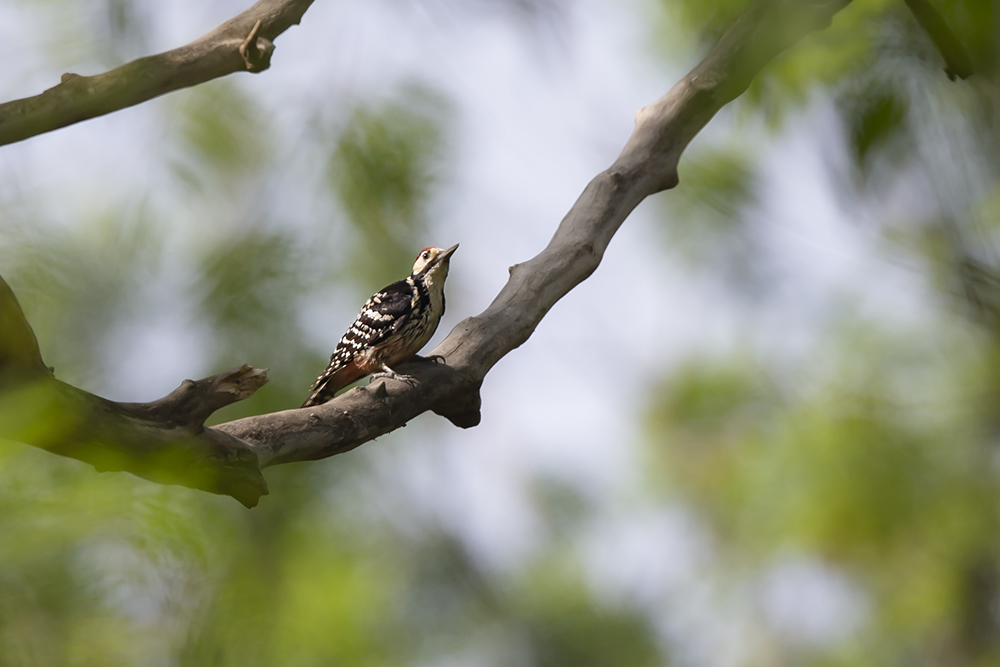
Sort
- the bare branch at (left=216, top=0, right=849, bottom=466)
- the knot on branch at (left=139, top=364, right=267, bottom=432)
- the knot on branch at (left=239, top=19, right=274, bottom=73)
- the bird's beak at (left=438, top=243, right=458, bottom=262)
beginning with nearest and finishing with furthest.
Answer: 1. the knot on branch at (left=139, top=364, right=267, bottom=432)
2. the bare branch at (left=216, top=0, right=849, bottom=466)
3. the knot on branch at (left=239, top=19, right=274, bottom=73)
4. the bird's beak at (left=438, top=243, right=458, bottom=262)

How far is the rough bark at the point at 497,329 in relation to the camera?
2174mm

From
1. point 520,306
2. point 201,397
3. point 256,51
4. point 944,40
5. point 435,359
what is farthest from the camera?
point 520,306

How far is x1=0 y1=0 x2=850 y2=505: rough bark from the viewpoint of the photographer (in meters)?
2.17

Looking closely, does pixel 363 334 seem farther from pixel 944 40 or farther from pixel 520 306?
pixel 944 40

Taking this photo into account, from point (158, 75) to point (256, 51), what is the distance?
16.1 inches

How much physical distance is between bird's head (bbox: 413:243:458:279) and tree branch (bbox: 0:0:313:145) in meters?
1.55

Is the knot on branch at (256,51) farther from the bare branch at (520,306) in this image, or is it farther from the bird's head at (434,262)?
the bird's head at (434,262)

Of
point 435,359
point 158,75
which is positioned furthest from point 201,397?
point 435,359

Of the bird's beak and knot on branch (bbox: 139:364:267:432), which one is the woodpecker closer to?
the bird's beak

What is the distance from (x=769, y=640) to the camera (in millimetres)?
4871

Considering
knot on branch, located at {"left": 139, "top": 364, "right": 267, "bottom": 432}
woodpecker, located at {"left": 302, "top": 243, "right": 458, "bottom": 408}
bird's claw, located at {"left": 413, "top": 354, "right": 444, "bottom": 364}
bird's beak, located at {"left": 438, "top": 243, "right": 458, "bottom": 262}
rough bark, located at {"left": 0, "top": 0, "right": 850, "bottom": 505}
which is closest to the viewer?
knot on branch, located at {"left": 139, "top": 364, "right": 267, "bottom": 432}

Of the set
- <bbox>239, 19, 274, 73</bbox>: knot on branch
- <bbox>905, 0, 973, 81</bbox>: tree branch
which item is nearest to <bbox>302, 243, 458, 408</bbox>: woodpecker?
<bbox>239, 19, 274, 73</bbox>: knot on branch

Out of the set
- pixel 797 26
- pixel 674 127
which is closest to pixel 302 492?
pixel 674 127

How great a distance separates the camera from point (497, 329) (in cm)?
306
